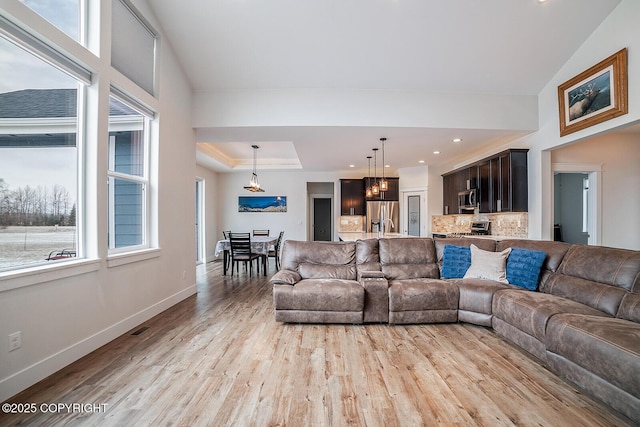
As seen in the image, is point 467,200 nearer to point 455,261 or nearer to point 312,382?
point 455,261

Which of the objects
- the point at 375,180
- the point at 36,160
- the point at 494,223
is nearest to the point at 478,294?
the point at 494,223

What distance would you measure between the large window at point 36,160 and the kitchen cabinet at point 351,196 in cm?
710

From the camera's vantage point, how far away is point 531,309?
2553 mm

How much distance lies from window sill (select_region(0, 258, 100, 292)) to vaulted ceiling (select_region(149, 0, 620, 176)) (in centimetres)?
274

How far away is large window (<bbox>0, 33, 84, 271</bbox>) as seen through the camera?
79.8 inches

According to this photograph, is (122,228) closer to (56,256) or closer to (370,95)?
(56,256)

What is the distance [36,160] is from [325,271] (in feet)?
9.97

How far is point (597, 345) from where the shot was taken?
6.20 ft

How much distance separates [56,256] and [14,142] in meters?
0.93

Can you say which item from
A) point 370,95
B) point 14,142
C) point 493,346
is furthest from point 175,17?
point 493,346

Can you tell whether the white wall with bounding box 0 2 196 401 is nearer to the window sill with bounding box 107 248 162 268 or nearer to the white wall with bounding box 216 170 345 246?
the window sill with bounding box 107 248 162 268

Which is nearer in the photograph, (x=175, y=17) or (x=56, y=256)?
(x=56, y=256)

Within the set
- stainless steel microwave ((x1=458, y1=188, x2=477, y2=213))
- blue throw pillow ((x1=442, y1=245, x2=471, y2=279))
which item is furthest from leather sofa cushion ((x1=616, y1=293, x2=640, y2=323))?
stainless steel microwave ((x1=458, y1=188, x2=477, y2=213))

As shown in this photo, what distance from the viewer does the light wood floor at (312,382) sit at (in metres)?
1.74
